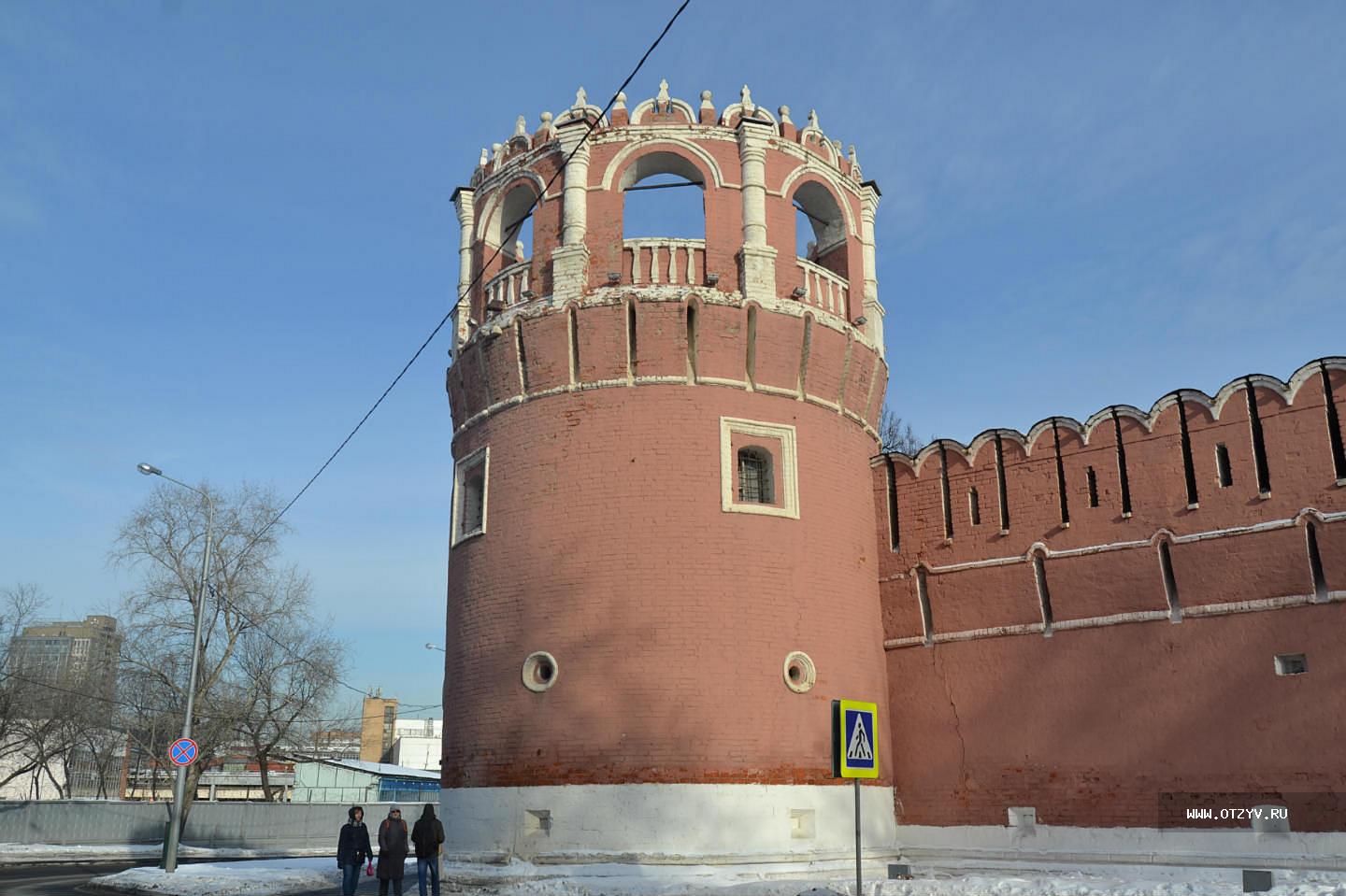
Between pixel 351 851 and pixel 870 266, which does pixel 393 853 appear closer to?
pixel 351 851

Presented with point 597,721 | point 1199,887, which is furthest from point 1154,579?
point 597,721

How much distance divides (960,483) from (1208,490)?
4.17m

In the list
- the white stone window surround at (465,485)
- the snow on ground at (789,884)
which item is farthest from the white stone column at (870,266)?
the snow on ground at (789,884)

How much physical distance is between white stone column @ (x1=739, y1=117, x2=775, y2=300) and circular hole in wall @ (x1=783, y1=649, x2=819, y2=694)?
6.07 meters

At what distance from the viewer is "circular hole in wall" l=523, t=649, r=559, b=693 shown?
17.6m

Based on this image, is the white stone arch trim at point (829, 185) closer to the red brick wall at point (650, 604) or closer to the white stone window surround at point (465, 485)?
the red brick wall at point (650, 604)

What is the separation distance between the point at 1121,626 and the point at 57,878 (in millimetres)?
21605

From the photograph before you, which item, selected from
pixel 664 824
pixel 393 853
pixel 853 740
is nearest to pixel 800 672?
pixel 664 824

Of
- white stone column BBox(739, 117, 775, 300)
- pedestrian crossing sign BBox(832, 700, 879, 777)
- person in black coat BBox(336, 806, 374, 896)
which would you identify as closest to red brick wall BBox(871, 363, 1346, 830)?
white stone column BBox(739, 117, 775, 300)

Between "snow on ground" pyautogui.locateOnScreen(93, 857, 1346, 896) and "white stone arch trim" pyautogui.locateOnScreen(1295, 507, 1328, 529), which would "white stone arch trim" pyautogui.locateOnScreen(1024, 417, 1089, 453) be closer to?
"white stone arch trim" pyautogui.locateOnScreen(1295, 507, 1328, 529)

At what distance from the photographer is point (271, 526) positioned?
35.5 m

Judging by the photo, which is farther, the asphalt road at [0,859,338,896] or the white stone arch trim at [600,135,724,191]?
the white stone arch trim at [600,135,724,191]

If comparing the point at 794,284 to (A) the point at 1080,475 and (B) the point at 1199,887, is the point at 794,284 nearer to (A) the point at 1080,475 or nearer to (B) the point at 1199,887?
(A) the point at 1080,475

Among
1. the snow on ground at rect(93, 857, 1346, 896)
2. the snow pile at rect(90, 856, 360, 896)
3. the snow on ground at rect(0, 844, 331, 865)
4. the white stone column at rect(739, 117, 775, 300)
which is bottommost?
the snow on ground at rect(0, 844, 331, 865)
